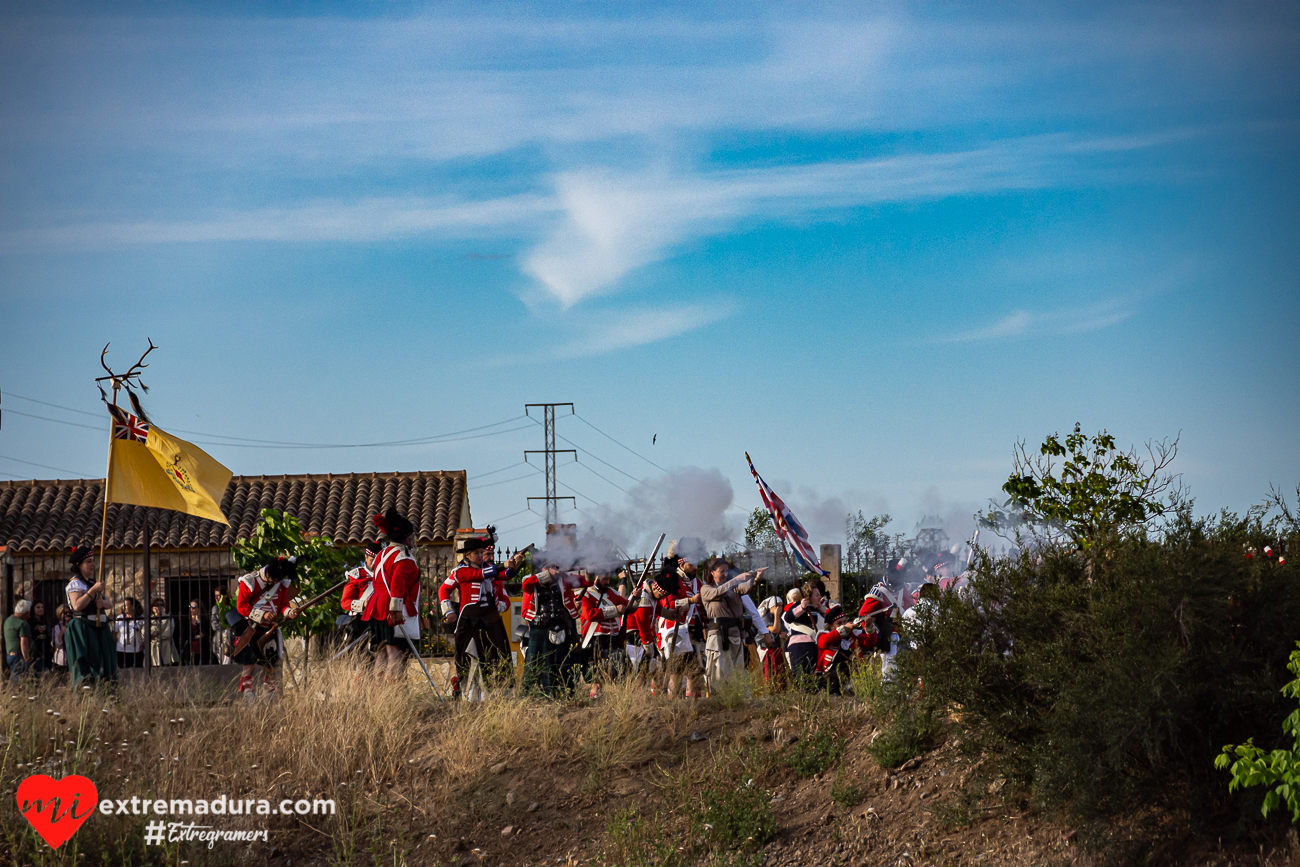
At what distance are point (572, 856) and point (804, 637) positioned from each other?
16.5ft

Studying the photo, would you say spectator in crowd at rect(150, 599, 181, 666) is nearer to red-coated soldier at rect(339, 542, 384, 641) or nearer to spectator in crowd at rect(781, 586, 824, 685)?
red-coated soldier at rect(339, 542, 384, 641)

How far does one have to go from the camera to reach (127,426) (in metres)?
13.7

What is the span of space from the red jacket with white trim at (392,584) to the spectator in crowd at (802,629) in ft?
12.6

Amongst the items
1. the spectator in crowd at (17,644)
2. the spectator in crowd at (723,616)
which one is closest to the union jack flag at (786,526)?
the spectator in crowd at (723,616)

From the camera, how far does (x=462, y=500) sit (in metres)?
24.3

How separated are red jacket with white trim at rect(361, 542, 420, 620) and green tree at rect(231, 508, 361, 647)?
4.71 metres

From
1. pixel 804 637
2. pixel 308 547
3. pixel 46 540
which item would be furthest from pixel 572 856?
pixel 46 540

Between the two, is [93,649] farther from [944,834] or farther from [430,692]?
[944,834]

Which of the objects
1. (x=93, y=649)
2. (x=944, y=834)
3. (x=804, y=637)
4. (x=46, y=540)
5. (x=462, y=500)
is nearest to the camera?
(x=944, y=834)

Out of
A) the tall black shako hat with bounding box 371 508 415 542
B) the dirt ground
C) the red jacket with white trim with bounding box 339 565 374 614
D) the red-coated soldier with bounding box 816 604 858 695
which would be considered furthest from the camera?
the red-coated soldier with bounding box 816 604 858 695

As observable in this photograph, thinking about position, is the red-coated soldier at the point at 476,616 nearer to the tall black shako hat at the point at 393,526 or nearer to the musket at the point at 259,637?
the tall black shako hat at the point at 393,526

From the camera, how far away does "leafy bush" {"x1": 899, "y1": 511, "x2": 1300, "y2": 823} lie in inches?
225

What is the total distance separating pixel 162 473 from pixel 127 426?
0.72 m

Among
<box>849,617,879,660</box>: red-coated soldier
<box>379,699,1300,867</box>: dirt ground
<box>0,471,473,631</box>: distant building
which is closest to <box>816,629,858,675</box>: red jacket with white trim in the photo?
<box>849,617,879,660</box>: red-coated soldier
